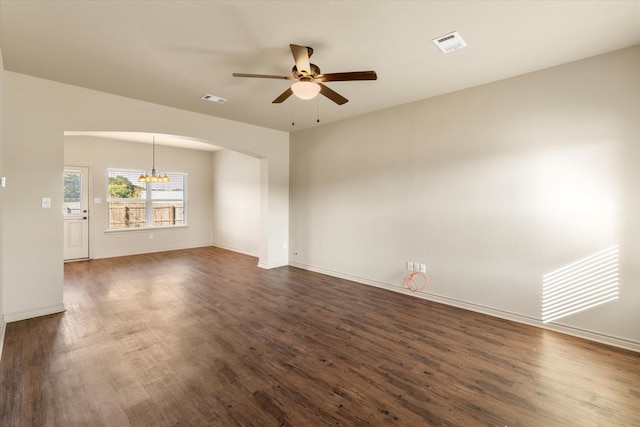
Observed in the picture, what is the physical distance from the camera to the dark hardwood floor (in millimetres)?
1913

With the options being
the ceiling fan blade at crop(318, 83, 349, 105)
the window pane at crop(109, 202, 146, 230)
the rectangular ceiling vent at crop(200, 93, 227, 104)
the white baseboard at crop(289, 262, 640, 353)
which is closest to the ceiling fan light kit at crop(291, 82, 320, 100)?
the ceiling fan blade at crop(318, 83, 349, 105)

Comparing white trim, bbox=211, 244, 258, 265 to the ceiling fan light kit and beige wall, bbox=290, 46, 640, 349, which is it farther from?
the ceiling fan light kit

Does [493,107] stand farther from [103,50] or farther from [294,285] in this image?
[103,50]

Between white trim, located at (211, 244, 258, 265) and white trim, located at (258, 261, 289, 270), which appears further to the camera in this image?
white trim, located at (211, 244, 258, 265)

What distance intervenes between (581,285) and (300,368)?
306 cm

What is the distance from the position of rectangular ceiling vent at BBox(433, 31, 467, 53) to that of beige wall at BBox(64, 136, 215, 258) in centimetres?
733

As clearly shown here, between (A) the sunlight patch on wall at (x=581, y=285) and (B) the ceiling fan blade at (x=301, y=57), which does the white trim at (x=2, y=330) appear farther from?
(A) the sunlight patch on wall at (x=581, y=285)

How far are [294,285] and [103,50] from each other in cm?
386

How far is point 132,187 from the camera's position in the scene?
7.37m

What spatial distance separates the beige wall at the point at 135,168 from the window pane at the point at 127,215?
0.66 ft

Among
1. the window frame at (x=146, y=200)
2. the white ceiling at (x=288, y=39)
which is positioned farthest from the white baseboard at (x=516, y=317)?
the window frame at (x=146, y=200)

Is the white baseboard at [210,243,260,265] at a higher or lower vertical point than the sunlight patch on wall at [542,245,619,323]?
lower

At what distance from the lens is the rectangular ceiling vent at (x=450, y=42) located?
2529 millimetres

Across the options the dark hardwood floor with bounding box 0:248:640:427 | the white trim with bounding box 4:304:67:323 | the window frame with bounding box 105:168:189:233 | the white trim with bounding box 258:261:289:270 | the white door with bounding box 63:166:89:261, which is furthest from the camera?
the window frame with bounding box 105:168:189:233
